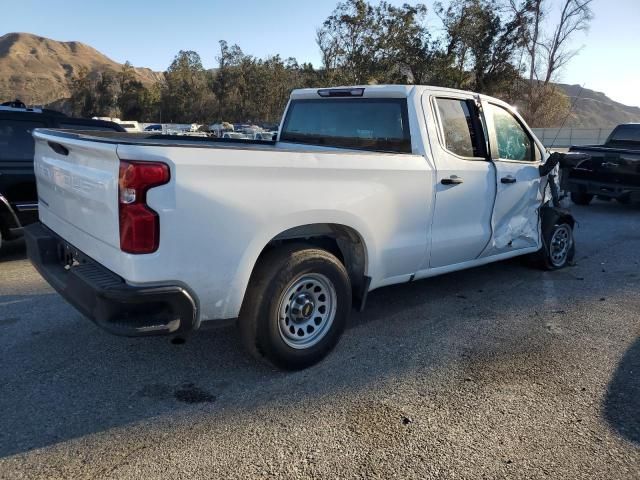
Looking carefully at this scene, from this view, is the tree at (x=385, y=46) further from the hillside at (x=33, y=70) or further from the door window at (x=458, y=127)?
the hillside at (x=33, y=70)

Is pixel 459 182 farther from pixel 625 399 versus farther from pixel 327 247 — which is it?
pixel 625 399

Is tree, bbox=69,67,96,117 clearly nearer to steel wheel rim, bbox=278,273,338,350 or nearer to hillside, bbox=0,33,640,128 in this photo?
hillside, bbox=0,33,640,128

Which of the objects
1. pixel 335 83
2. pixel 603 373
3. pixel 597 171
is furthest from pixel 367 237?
pixel 335 83

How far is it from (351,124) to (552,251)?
3042 mm

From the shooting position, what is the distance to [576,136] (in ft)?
117

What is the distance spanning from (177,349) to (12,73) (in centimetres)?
18329

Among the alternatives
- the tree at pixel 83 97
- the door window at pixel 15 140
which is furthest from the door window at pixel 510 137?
the tree at pixel 83 97

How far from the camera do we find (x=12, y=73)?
15538 centimetres

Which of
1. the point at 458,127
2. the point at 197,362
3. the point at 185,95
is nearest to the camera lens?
the point at 197,362

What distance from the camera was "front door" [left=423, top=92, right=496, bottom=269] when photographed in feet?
14.0

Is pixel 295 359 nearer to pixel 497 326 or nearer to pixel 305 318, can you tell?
pixel 305 318

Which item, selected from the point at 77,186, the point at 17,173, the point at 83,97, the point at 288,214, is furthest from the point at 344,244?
the point at 83,97

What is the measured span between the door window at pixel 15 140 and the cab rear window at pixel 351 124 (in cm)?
335

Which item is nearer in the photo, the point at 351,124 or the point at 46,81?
the point at 351,124
